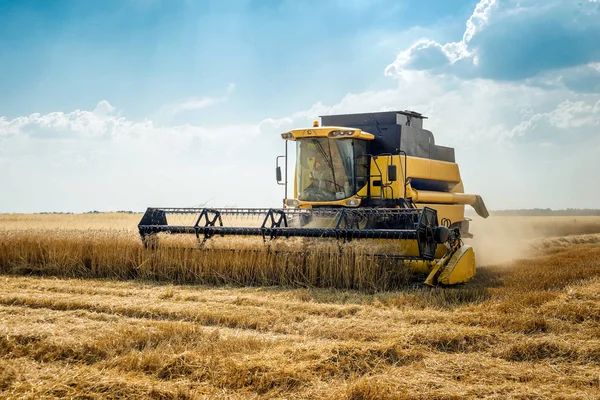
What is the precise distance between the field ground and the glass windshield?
298 centimetres

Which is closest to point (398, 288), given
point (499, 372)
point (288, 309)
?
point (288, 309)

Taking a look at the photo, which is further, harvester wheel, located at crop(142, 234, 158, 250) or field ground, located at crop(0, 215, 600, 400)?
harvester wheel, located at crop(142, 234, 158, 250)

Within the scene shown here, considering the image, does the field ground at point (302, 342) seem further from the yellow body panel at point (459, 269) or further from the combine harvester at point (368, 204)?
the combine harvester at point (368, 204)

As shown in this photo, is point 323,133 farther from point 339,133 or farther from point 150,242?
point 150,242

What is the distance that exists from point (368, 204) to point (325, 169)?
103 cm

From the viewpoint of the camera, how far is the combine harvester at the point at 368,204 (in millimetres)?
8812

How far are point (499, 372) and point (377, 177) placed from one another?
21.6 feet

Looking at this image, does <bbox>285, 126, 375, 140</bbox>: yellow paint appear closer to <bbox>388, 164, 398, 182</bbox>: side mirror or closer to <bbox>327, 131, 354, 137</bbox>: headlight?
<bbox>327, 131, 354, 137</bbox>: headlight

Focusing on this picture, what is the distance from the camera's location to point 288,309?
6969 mm

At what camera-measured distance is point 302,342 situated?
18.0 feet

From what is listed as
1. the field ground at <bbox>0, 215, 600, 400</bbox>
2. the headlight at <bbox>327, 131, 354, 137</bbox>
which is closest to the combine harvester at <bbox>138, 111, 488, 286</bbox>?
the headlight at <bbox>327, 131, 354, 137</bbox>

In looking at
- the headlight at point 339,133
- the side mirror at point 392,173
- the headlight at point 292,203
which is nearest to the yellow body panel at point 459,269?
the side mirror at point 392,173

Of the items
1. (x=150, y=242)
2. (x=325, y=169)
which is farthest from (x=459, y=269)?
(x=150, y=242)

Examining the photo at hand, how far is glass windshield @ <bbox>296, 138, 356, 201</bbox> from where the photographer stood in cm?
1095
